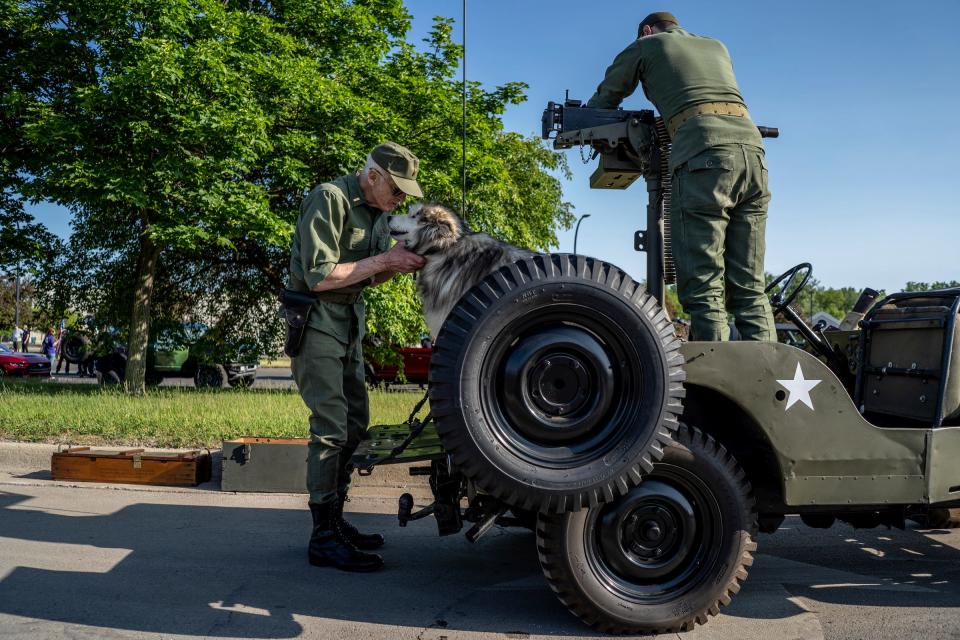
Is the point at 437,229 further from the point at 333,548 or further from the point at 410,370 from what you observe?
the point at 410,370

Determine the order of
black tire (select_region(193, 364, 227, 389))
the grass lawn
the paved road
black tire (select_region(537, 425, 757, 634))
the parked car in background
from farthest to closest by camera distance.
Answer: black tire (select_region(193, 364, 227, 389)) < the parked car in background < the grass lawn < the paved road < black tire (select_region(537, 425, 757, 634))

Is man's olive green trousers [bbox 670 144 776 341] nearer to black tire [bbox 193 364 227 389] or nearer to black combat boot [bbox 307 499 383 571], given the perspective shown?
black combat boot [bbox 307 499 383 571]

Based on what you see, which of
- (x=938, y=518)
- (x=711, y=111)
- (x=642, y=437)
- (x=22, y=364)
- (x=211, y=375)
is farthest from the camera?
(x=22, y=364)

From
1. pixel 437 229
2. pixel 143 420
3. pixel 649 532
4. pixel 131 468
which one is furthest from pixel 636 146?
pixel 143 420

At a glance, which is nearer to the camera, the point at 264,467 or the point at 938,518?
the point at 938,518

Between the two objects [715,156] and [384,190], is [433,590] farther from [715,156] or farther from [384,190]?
[715,156]

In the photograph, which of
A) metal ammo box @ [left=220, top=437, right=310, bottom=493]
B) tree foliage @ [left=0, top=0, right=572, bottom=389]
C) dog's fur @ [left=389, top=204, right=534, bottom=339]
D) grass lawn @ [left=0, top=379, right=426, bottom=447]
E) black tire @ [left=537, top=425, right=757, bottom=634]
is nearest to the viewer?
black tire @ [left=537, top=425, right=757, bottom=634]

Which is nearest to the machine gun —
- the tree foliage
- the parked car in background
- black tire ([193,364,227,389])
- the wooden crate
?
the wooden crate

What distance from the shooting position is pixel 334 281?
363 centimetres

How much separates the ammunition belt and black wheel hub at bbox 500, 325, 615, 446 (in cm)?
131

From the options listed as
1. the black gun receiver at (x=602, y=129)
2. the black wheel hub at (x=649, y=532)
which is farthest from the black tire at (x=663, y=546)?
the black gun receiver at (x=602, y=129)

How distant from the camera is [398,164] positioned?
12.3ft

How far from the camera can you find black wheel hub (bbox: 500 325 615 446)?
2.67 m

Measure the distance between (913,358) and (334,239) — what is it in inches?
113
